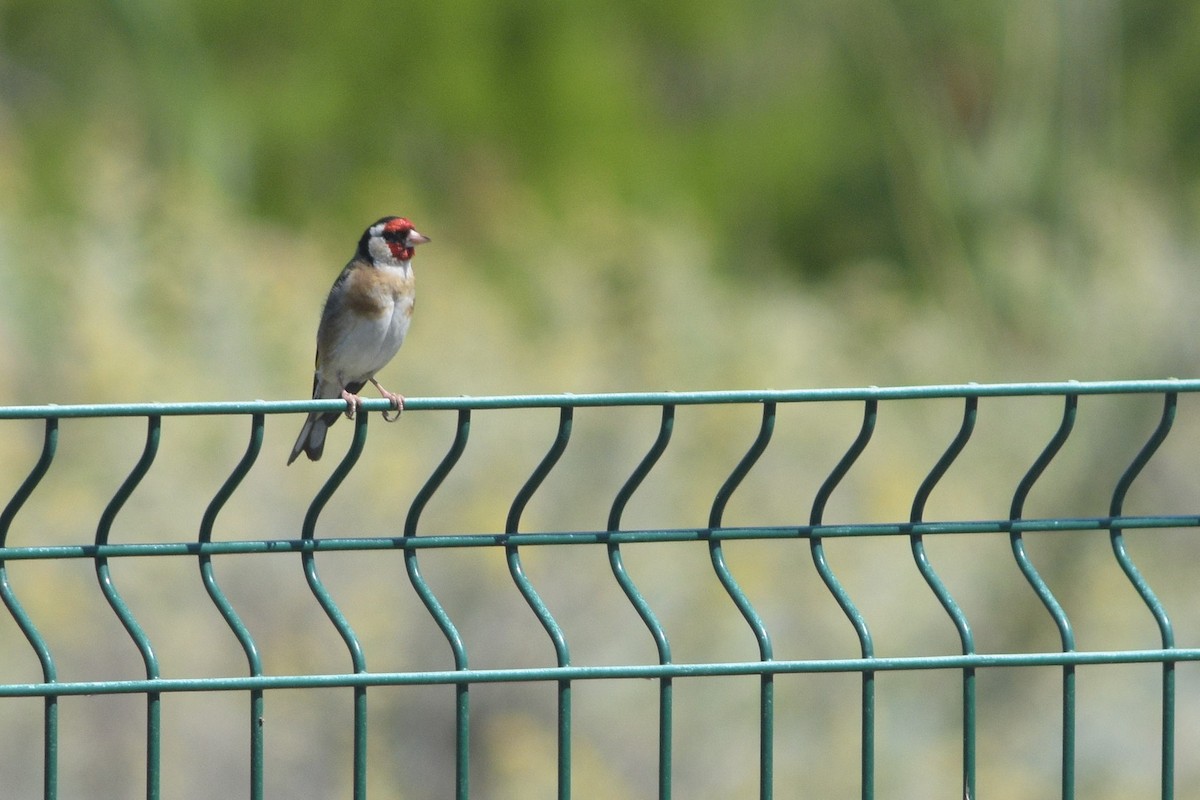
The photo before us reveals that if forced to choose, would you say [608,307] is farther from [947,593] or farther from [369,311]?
[947,593]

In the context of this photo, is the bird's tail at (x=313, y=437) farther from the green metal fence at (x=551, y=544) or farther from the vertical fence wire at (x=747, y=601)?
the vertical fence wire at (x=747, y=601)

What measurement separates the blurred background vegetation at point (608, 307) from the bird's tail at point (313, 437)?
61.5 inches

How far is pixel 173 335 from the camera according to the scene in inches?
361

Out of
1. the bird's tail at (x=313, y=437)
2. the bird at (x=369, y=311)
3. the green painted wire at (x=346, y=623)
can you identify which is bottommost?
the green painted wire at (x=346, y=623)

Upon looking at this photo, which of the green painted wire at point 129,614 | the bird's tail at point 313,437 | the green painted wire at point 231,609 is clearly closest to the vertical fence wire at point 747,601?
the green painted wire at point 231,609

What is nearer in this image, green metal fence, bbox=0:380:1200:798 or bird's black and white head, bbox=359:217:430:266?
green metal fence, bbox=0:380:1200:798

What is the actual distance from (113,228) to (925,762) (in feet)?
15.7

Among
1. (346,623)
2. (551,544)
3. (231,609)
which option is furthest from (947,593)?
(231,609)

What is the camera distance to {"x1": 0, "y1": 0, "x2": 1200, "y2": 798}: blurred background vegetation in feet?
24.8

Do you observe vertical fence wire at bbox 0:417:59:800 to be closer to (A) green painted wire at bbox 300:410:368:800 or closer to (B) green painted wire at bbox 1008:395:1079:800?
(A) green painted wire at bbox 300:410:368:800

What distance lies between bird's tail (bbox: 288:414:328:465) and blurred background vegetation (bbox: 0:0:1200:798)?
61.5 inches

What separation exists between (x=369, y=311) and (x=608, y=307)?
12.0 ft

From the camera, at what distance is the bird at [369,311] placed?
6637 millimetres

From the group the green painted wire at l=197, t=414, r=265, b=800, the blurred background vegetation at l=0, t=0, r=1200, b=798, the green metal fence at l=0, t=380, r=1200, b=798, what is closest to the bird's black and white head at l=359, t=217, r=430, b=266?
the blurred background vegetation at l=0, t=0, r=1200, b=798
